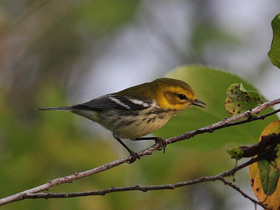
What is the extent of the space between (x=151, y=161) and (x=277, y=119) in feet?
4.55

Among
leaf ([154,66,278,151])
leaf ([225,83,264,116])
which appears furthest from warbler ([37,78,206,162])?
leaf ([225,83,264,116])

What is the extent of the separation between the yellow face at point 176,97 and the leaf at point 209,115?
1.23m

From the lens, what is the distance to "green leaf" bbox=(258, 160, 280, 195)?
1673 millimetres

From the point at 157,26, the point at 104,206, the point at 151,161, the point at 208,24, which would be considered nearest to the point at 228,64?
the point at 208,24

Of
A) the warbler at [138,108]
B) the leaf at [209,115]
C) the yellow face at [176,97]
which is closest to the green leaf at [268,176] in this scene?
the leaf at [209,115]

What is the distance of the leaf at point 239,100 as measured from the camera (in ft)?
6.23

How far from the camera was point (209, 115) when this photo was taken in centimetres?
209

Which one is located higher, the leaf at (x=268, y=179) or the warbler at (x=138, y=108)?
the warbler at (x=138, y=108)

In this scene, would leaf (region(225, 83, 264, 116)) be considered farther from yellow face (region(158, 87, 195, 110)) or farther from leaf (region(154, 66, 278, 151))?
yellow face (region(158, 87, 195, 110))

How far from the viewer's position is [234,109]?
6.42 feet

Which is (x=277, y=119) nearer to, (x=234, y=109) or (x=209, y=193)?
(x=234, y=109)

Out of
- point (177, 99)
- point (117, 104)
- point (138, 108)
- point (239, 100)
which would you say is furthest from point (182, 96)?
point (239, 100)

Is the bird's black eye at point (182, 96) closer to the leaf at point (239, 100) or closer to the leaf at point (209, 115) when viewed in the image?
the leaf at point (209, 115)

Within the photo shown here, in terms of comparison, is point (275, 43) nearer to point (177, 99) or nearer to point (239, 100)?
point (239, 100)
